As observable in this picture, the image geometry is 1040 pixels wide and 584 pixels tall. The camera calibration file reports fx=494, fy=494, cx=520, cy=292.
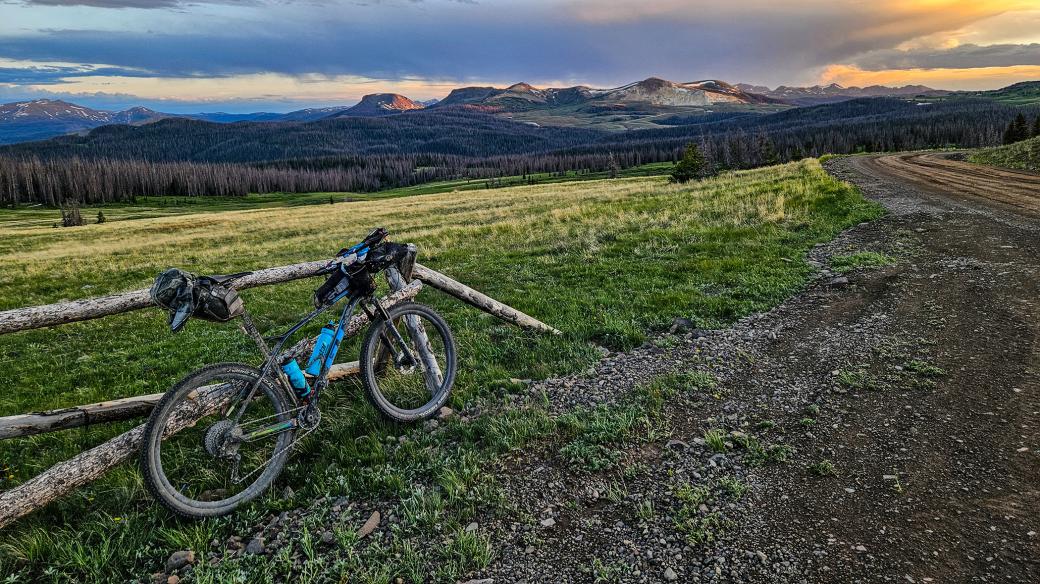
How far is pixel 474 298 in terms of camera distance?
27.9ft

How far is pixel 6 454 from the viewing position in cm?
657

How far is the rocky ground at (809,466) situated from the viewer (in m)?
3.73

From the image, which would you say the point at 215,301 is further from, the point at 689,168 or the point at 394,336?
the point at 689,168

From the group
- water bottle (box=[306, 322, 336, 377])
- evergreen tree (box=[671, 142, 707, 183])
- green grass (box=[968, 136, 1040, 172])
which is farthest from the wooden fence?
evergreen tree (box=[671, 142, 707, 183])

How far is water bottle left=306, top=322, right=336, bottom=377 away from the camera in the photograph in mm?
5730

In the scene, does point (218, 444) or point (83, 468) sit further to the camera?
point (218, 444)

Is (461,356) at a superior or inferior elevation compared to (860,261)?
inferior

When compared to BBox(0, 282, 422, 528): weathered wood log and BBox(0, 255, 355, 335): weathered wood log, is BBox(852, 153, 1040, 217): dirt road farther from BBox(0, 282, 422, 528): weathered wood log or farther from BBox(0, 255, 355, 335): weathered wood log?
BBox(0, 255, 355, 335): weathered wood log

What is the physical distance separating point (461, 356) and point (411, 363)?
1.66 m

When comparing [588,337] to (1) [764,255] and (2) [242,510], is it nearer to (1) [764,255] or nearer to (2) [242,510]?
(2) [242,510]

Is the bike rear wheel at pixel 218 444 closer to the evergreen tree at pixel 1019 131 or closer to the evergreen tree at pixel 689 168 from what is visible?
the evergreen tree at pixel 689 168

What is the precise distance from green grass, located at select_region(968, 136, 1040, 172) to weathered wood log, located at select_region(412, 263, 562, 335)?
116 feet

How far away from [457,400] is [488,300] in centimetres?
235

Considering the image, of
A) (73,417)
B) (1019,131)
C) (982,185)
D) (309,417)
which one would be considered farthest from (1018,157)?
(1019,131)
